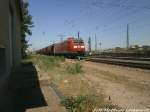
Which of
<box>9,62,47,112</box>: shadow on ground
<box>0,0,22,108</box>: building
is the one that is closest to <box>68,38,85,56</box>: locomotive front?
<box>0,0,22,108</box>: building

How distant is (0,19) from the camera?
7.16 metres

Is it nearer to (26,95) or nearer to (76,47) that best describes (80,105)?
(26,95)

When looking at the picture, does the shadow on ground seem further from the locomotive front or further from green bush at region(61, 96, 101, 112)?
the locomotive front

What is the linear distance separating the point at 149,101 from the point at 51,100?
325cm

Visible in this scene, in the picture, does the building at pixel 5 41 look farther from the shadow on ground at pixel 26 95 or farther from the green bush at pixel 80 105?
the green bush at pixel 80 105

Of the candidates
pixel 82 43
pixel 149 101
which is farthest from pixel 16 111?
pixel 82 43

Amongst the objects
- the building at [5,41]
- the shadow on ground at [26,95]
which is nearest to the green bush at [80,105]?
the shadow on ground at [26,95]

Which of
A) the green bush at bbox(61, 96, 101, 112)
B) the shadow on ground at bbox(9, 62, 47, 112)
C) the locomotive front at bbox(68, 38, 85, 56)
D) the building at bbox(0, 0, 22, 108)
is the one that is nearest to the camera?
the green bush at bbox(61, 96, 101, 112)

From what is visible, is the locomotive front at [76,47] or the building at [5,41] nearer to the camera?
the building at [5,41]

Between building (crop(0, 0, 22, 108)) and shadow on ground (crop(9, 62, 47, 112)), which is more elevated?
building (crop(0, 0, 22, 108))

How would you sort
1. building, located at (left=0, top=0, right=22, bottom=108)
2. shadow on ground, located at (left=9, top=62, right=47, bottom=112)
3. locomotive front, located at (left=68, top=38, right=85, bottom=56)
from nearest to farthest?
shadow on ground, located at (left=9, top=62, right=47, bottom=112) < building, located at (left=0, top=0, right=22, bottom=108) < locomotive front, located at (left=68, top=38, right=85, bottom=56)

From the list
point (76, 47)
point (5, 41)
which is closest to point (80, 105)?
point (5, 41)

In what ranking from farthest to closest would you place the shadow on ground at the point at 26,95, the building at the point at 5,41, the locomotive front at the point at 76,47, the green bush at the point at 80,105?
1. the locomotive front at the point at 76,47
2. the building at the point at 5,41
3. the shadow on ground at the point at 26,95
4. the green bush at the point at 80,105

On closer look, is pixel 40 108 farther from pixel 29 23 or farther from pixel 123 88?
pixel 29 23
